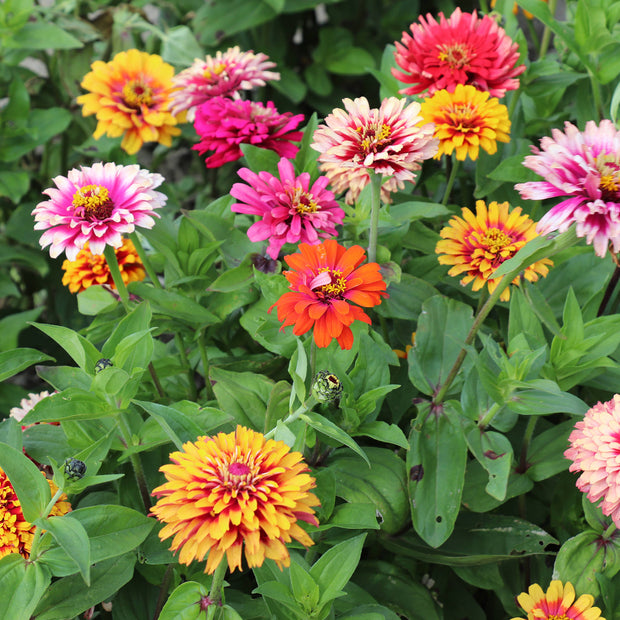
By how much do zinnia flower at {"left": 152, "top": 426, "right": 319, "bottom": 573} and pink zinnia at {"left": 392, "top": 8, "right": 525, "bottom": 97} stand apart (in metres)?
0.55

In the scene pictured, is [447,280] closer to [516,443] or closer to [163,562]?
[516,443]

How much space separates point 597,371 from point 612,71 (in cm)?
43

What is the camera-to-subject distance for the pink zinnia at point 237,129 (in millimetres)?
858

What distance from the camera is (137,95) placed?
107cm

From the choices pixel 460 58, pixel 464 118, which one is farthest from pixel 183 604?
pixel 460 58

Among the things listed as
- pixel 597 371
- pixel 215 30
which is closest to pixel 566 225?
pixel 597 371

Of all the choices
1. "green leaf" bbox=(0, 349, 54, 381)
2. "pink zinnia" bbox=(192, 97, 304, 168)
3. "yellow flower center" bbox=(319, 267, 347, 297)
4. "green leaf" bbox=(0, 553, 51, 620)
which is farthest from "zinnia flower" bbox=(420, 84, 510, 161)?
"green leaf" bbox=(0, 553, 51, 620)

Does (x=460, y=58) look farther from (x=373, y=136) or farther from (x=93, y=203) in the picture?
(x=93, y=203)

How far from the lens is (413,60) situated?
90 centimetres

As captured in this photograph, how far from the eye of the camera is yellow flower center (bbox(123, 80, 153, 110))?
3.45 feet

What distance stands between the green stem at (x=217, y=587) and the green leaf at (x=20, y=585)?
138 mm

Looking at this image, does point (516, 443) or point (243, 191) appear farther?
point (516, 443)

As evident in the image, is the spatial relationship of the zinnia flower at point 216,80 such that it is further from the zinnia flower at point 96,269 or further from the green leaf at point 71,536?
the green leaf at point 71,536

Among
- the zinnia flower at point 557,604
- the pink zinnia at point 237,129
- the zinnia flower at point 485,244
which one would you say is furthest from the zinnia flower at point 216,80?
the zinnia flower at point 557,604
